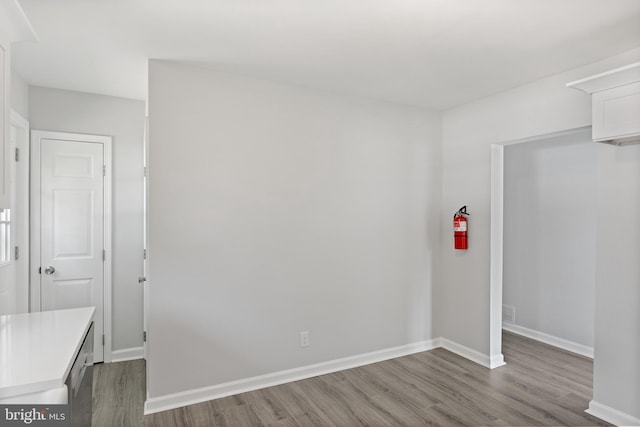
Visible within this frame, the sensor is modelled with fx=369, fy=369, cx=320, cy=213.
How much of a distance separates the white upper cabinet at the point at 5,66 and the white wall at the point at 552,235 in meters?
4.60

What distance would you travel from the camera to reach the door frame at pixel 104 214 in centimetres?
324

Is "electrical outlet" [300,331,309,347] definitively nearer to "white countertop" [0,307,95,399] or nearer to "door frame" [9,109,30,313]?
"white countertop" [0,307,95,399]

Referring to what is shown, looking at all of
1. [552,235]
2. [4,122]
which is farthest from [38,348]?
[552,235]

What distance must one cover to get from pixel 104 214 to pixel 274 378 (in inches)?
87.0

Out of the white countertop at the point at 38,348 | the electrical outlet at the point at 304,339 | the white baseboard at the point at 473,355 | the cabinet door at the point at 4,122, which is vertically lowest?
the white baseboard at the point at 473,355

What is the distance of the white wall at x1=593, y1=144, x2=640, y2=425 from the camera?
2461mm

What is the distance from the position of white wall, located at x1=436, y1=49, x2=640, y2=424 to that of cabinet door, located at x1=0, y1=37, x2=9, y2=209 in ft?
11.7

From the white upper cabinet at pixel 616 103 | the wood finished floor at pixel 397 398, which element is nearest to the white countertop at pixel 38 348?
the wood finished floor at pixel 397 398

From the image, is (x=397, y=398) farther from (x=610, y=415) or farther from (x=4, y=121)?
(x=4, y=121)

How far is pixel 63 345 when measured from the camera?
Result: 5.22ft

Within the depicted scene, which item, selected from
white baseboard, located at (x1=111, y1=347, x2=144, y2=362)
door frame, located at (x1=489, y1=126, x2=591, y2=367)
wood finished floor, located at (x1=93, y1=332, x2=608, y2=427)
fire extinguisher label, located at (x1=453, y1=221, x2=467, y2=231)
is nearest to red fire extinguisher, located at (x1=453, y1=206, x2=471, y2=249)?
fire extinguisher label, located at (x1=453, y1=221, x2=467, y2=231)

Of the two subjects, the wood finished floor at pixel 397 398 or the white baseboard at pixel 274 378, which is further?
the white baseboard at pixel 274 378

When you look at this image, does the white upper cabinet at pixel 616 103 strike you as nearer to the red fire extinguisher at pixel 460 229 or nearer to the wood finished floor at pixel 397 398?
the red fire extinguisher at pixel 460 229

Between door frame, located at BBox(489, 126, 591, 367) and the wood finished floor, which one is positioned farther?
door frame, located at BBox(489, 126, 591, 367)
